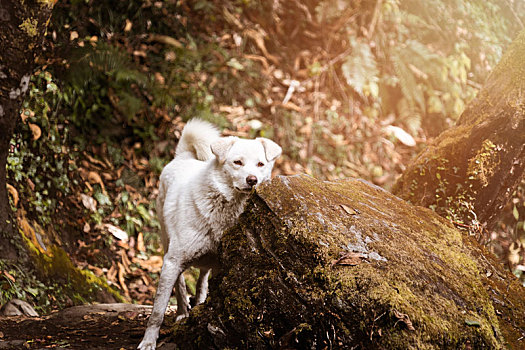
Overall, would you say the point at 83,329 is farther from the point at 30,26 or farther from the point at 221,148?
the point at 30,26

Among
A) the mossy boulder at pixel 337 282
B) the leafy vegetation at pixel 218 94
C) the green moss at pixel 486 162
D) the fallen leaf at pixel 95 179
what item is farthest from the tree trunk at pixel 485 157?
the fallen leaf at pixel 95 179

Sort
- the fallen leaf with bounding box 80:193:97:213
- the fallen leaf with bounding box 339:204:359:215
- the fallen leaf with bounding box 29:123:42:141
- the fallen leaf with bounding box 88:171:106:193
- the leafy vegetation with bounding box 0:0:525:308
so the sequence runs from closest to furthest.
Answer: the fallen leaf with bounding box 339:204:359:215
the fallen leaf with bounding box 29:123:42:141
the leafy vegetation with bounding box 0:0:525:308
the fallen leaf with bounding box 80:193:97:213
the fallen leaf with bounding box 88:171:106:193

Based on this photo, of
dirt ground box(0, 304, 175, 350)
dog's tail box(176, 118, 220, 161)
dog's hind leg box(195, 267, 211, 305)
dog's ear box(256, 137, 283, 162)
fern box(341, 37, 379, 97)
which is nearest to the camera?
dirt ground box(0, 304, 175, 350)

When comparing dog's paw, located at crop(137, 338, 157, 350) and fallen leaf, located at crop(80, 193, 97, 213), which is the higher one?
dog's paw, located at crop(137, 338, 157, 350)

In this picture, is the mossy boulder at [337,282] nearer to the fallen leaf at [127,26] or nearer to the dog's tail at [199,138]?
the dog's tail at [199,138]

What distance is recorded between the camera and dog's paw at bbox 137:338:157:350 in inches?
138

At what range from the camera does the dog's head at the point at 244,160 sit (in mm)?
3725

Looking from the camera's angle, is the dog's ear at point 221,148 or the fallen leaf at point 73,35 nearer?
the dog's ear at point 221,148

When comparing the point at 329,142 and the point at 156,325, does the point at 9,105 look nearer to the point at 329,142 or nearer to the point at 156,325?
the point at 156,325

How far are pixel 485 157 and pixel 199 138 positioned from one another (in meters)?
2.93

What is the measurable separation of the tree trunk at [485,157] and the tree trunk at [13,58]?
423 centimetres

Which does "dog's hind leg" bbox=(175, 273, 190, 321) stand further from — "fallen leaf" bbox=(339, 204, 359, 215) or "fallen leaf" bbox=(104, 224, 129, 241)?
"fallen leaf" bbox=(104, 224, 129, 241)

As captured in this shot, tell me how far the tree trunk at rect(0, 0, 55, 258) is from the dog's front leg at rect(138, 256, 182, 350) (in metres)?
1.98

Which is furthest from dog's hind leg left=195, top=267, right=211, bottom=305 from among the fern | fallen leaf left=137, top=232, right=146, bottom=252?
the fern
